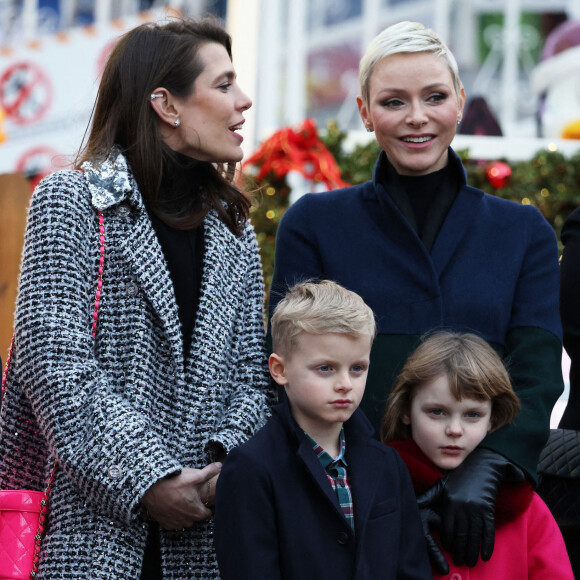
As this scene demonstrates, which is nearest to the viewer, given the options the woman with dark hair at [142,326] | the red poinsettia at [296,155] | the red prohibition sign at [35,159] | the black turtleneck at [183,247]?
the woman with dark hair at [142,326]

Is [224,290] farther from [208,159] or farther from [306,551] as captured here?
[306,551]

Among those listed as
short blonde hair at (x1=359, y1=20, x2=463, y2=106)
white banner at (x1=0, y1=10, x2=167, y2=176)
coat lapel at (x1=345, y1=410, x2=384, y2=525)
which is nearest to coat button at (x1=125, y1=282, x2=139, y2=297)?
coat lapel at (x1=345, y1=410, x2=384, y2=525)

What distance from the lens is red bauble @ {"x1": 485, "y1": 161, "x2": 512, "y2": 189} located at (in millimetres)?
4973

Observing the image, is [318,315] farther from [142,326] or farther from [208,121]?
[208,121]

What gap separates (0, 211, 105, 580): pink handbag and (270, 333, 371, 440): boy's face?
602mm

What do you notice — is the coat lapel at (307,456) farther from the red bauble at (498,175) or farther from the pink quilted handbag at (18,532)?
the red bauble at (498,175)

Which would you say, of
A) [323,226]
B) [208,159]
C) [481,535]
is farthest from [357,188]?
[481,535]

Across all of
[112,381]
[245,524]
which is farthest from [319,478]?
[112,381]

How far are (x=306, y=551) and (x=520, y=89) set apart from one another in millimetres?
5698

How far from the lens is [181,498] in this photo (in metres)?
2.16

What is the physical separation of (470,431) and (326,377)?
15.8 inches

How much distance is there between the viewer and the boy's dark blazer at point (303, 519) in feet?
6.86

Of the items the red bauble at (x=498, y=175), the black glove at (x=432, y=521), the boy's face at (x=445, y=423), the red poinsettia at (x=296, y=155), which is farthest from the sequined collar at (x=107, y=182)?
the red bauble at (x=498, y=175)

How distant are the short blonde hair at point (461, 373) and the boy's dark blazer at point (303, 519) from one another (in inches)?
9.7
